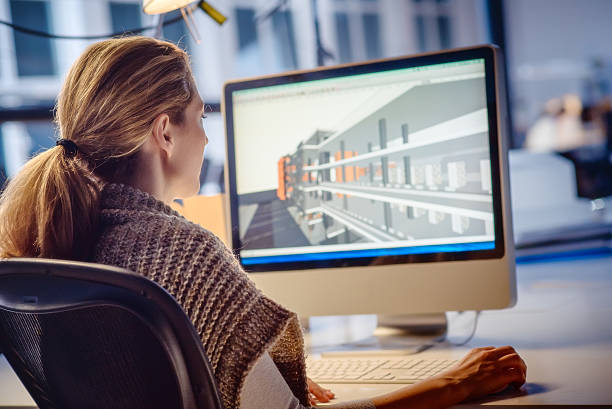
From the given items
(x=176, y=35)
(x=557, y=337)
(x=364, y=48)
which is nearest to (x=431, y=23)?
(x=364, y=48)

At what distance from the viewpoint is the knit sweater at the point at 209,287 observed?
77cm

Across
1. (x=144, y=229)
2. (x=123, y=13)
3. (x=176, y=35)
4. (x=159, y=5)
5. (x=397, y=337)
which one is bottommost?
(x=397, y=337)

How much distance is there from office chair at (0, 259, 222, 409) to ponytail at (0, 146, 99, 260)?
0.12 metres

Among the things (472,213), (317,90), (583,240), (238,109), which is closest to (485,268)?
(472,213)

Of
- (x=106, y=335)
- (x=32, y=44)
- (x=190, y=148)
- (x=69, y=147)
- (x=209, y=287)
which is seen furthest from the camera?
(x=32, y=44)

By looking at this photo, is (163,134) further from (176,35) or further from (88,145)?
(176,35)

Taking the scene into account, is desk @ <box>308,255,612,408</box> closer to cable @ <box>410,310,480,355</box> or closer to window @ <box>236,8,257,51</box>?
cable @ <box>410,310,480,355</box>

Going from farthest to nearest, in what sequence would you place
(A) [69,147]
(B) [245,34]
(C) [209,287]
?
(B) [245,34] < (A) [69,147] < (C) [209,287]

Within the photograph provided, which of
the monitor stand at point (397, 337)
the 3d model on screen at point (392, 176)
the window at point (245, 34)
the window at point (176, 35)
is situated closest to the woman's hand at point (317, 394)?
the monitor stand at point (397, 337)

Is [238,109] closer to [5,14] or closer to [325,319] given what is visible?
[325,319]

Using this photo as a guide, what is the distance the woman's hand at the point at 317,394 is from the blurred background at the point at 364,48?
1.92ft

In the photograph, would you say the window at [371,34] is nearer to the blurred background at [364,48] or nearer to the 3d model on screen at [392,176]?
the blurred background at [364,48]

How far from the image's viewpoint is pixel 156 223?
2.69ft

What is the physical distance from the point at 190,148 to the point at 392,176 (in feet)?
1.33
